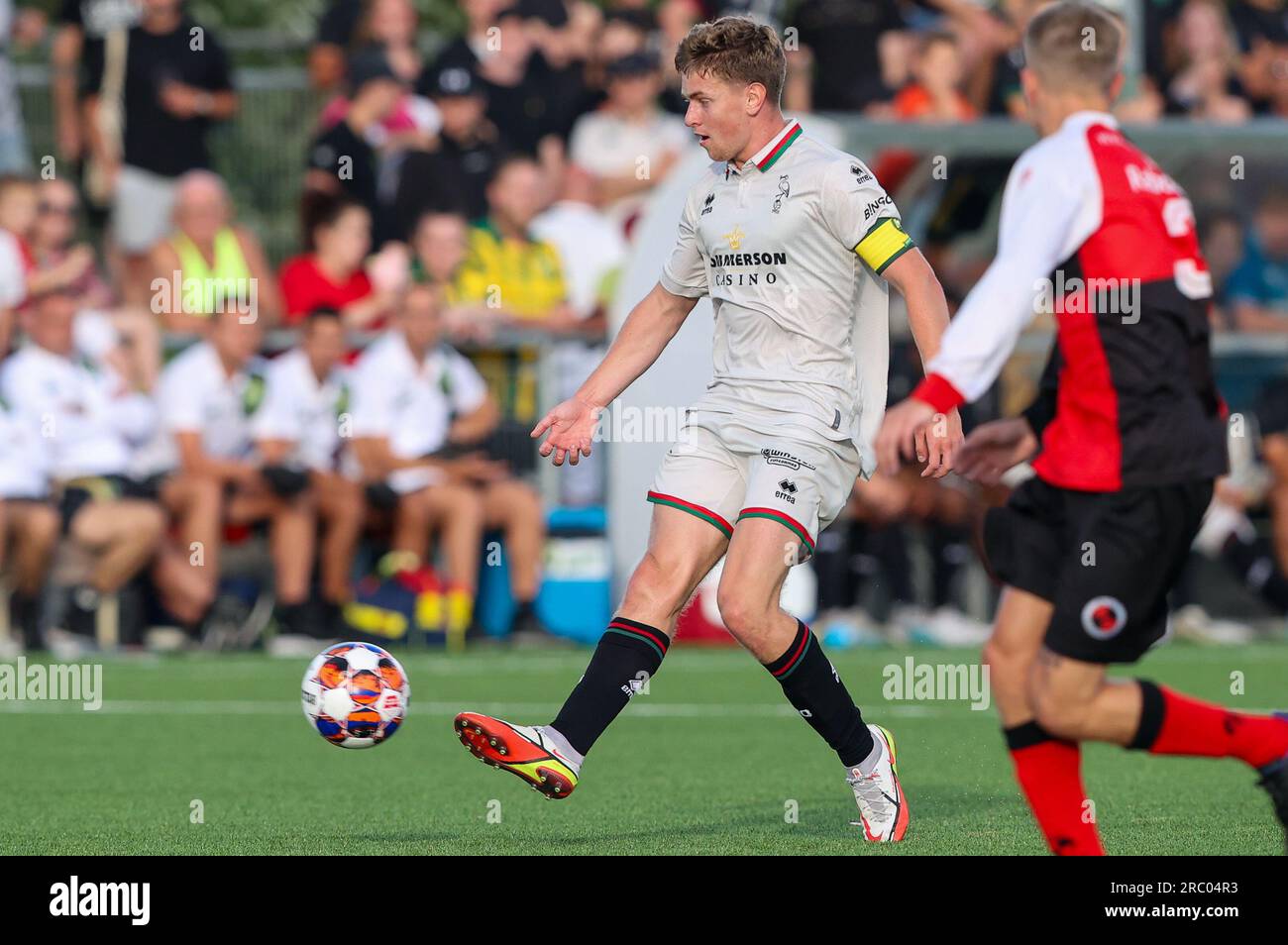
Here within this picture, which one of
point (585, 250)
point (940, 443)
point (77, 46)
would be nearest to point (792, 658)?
point (940, 443)

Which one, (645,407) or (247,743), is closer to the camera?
(247,743)

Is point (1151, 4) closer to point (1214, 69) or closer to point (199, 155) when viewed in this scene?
point (1214, 69)

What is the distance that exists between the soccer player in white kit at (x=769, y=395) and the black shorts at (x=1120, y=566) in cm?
94

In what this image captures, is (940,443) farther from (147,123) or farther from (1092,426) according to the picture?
(147,123)

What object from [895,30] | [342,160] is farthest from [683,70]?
[895,30]

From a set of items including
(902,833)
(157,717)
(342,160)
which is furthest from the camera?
(342,160)

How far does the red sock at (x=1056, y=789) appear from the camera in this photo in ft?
18.4

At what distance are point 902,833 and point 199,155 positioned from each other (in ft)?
32.9

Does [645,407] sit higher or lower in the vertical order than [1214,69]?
lower

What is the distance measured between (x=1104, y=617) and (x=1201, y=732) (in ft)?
1.59

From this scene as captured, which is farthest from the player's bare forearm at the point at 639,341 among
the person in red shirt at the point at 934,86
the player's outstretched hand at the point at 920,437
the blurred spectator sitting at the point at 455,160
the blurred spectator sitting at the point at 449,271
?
the person in red shirt at the point at 934,86

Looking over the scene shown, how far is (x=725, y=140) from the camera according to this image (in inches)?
253

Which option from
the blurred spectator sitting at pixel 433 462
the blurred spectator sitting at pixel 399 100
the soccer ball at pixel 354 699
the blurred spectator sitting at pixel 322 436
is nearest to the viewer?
the soccer ball at pixel 354 699

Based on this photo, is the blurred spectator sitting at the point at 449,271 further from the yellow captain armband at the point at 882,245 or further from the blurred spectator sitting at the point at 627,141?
the yellow captain armband at the point at 882,245
